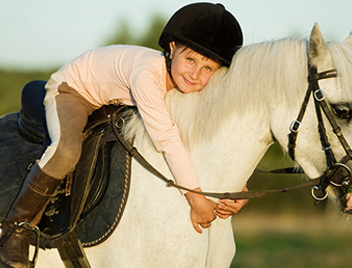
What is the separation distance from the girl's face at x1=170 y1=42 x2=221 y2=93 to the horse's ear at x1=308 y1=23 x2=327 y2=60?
26.9 inches

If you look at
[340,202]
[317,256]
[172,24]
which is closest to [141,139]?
[172,24]

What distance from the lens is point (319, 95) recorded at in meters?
3.13

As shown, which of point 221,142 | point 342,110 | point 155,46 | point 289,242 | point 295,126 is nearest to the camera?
point 342,110

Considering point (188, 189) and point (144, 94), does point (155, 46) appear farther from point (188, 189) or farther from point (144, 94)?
point (188, 189)

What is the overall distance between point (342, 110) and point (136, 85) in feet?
4.35

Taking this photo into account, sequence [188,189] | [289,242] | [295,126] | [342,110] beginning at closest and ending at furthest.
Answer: [342,110] → [295,126] → [188,189] → [289,242]

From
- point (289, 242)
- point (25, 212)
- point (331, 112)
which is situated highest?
point (331, 112)

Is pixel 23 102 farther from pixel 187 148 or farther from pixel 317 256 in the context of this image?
pixel 317 256

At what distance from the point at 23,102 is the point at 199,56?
5.08 feet

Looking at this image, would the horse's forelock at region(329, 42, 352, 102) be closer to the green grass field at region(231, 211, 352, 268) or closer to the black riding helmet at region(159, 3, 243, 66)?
the black riding helmet at region(159, 3, 243, 66)

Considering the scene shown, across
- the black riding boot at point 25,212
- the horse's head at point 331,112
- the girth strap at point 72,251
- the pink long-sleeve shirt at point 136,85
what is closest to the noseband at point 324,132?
the horse's head at point 331,112

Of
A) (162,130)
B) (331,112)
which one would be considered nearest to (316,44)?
(331,112)

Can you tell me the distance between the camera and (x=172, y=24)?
3.61 meters

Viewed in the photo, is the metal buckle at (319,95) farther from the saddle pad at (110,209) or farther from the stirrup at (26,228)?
the stirrup at (26,228)
